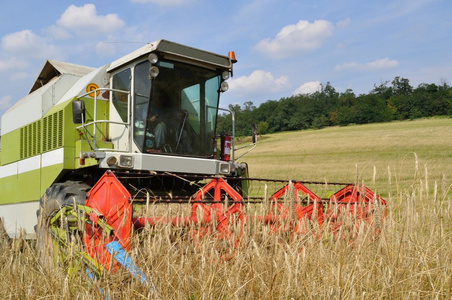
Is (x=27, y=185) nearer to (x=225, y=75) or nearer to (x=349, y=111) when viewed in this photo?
(x=225, y=75)

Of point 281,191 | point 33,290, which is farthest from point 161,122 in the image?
point 33,290

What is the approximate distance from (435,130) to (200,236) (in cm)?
3380

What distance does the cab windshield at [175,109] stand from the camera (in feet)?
18.2

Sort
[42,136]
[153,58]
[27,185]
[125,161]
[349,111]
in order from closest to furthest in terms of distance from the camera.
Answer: [125,161] → [153,58] → [42,136] → [27,185] → [349,111]

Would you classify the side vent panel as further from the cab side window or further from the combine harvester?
the cab side window

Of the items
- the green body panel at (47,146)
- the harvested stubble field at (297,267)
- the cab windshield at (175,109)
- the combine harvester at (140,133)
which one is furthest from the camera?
the green body panel at (47,146)

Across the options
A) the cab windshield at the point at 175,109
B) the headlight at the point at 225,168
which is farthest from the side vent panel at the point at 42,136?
the headlight at the point at 225,168

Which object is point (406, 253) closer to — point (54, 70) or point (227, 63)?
point (227, 63)

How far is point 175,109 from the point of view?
5.75 meters

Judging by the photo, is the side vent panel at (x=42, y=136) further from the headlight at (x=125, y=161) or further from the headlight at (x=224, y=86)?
the headlight at (x=224, y=86)

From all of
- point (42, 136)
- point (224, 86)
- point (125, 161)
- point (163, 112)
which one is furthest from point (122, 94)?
point (42, 136)

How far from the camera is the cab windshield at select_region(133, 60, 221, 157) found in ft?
18.2

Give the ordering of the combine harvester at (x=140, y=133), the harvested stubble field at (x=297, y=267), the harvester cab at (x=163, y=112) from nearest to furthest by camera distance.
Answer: the harvested stubble field at (x=297, y=267), the combine harvester at (x=140, y=133), the harvester cab at (x=163, y=112)

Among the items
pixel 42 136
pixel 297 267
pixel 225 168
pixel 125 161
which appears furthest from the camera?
pixel 42 136
